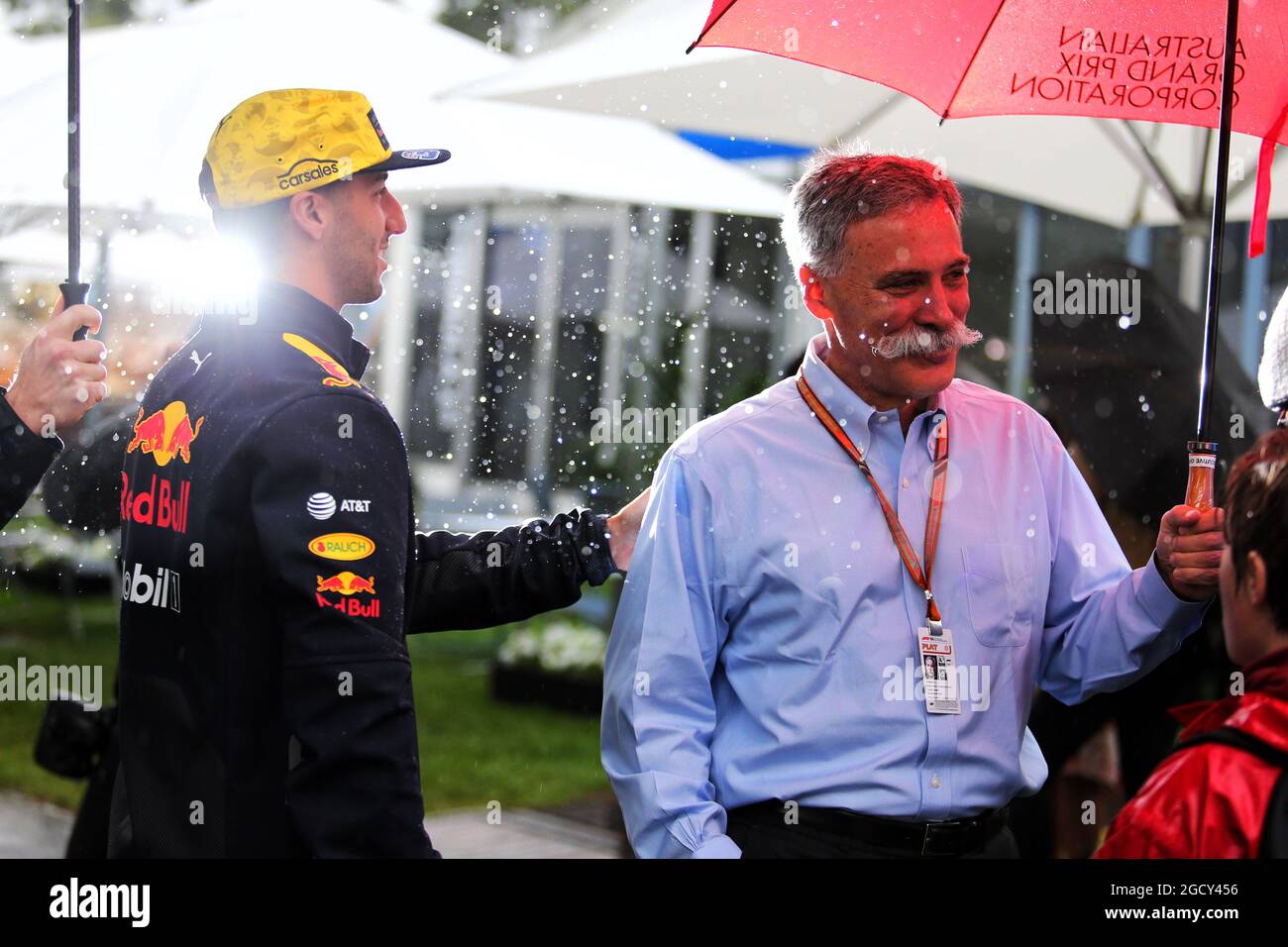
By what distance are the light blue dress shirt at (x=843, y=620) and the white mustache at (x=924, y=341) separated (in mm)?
124

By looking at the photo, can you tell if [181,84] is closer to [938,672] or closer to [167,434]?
[167,434]

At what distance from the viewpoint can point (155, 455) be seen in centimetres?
223

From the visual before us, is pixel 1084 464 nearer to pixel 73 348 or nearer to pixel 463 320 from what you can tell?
pixel 73 348

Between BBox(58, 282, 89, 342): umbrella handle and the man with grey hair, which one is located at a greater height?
BBox(58, 282, 89, 342): umbrella handle

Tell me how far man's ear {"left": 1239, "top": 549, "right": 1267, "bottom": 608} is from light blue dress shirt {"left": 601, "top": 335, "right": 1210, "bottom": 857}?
1.35ft

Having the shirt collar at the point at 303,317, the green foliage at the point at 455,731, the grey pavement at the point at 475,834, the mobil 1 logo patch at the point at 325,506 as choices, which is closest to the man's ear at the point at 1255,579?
the mobil 1 logo patch at the point at 325,506

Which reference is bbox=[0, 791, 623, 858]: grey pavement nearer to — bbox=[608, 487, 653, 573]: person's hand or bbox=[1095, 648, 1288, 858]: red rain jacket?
bbox=[608, 487, 653, 573]: person's hand

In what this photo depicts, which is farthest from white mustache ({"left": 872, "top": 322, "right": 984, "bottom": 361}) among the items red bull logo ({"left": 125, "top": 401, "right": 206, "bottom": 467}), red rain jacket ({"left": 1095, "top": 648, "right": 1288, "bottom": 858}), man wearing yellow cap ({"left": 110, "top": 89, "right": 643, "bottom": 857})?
red bull logo ({"left": 125, "top": 401, "right": 206, "bottom": 467})

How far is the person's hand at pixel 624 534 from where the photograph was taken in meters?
2.75

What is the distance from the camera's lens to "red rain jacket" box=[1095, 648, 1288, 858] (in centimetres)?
174

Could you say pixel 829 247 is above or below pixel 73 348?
above
